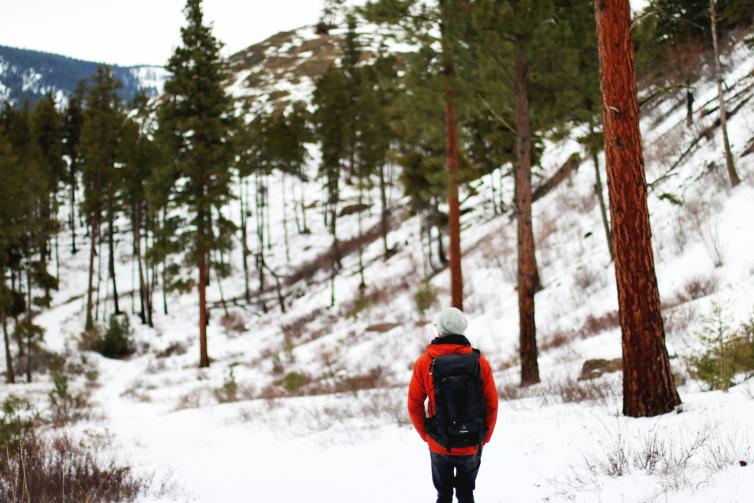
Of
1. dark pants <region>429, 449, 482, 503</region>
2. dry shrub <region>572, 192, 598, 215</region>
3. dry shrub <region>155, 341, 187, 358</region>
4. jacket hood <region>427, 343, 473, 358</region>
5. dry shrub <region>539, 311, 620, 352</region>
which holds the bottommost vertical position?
dry shrub <region>155, 341, 187, 358</region>

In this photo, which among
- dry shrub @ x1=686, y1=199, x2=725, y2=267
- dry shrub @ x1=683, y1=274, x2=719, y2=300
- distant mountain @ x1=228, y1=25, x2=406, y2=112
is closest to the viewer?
dry shrub @ x1=683, y1=274, x2=719, y2=300

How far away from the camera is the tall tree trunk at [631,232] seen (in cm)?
528

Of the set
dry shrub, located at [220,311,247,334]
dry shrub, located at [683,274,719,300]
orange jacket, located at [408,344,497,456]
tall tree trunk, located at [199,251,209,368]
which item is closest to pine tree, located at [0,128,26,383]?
tall tree trunk, located at [199,251,209,368]

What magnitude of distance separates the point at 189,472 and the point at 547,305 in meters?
11.6

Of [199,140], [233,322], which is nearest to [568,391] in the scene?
[199,140]

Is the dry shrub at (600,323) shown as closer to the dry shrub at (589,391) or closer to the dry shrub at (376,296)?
the dry shrub at (589,391)

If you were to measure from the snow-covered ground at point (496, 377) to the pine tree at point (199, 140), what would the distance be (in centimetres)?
521

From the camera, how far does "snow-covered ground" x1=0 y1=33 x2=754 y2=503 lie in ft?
14.8

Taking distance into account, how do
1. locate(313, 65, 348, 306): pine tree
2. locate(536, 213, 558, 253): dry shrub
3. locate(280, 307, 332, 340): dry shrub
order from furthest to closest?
locate(313, 65, 348, 306): pine tree < locate(280, 307, 332, 340): dry shrub < locate(536, 213, 558, 253): dry shrub

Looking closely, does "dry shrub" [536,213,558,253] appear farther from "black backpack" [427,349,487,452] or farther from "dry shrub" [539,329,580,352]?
"black backpack" [427,349,487,452]

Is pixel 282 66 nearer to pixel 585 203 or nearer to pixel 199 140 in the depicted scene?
pixel 199 140

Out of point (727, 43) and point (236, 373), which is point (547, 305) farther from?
point (727, 43)

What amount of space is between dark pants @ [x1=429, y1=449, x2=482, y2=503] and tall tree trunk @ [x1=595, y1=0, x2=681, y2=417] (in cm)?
275

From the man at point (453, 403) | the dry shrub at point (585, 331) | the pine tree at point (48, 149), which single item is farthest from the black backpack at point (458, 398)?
the pine tree at point (48, 149)
